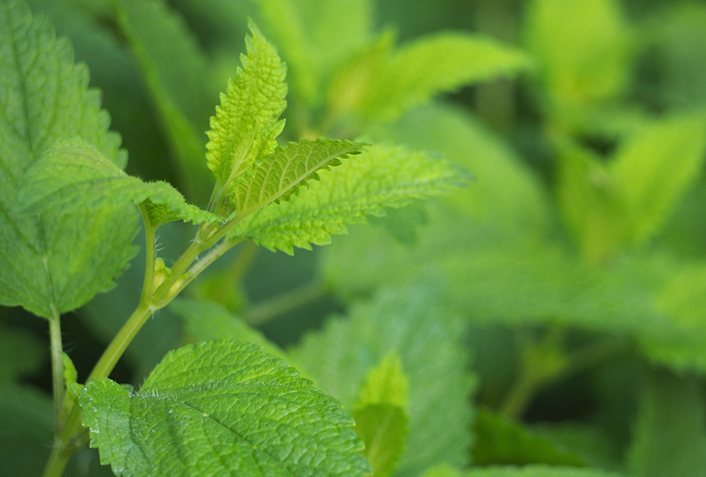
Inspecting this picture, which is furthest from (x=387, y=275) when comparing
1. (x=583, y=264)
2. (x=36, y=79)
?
(x=36, y=79)

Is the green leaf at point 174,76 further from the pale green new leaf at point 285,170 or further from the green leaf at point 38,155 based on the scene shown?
the pale green new leaf at point 285,170

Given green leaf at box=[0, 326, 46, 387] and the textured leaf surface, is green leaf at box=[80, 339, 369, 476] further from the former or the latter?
green leaf at box=[0, 326, 46, 387]

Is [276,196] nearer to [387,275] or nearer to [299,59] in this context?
[299,59]

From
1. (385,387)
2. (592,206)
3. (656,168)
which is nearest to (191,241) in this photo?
(385,387)

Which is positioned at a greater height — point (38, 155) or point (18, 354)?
point (38, 155)

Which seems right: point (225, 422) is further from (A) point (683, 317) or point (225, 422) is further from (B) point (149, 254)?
(A) point (683, 317)

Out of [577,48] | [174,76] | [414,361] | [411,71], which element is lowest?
[414,361]
